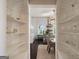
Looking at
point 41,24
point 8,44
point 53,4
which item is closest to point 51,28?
point 41,24

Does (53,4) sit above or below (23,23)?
above

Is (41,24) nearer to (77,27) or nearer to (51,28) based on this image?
(51,28)

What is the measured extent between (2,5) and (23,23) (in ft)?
5.03

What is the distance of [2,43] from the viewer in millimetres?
1937

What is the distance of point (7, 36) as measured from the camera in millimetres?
2082

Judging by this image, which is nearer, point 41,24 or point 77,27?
point 77,27

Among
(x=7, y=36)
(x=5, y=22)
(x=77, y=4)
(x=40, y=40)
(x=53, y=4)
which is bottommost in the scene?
(x=40, y=40)

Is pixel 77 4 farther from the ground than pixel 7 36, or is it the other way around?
pixel 77 4

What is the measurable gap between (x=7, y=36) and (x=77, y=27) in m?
1.12

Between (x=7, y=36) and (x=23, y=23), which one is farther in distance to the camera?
→ (x=23, y=23)

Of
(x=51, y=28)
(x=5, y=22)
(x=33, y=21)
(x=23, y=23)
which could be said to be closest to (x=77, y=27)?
(x=5, y=22)

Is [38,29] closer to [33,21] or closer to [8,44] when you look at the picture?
[33,21]

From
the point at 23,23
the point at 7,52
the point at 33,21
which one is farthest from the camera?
the point at 33,21

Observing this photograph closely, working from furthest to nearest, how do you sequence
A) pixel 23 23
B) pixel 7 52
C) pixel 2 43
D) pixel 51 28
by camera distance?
pixel 51 28 → pixel 23 23 → pixel 7 52 → pixel 2 43
